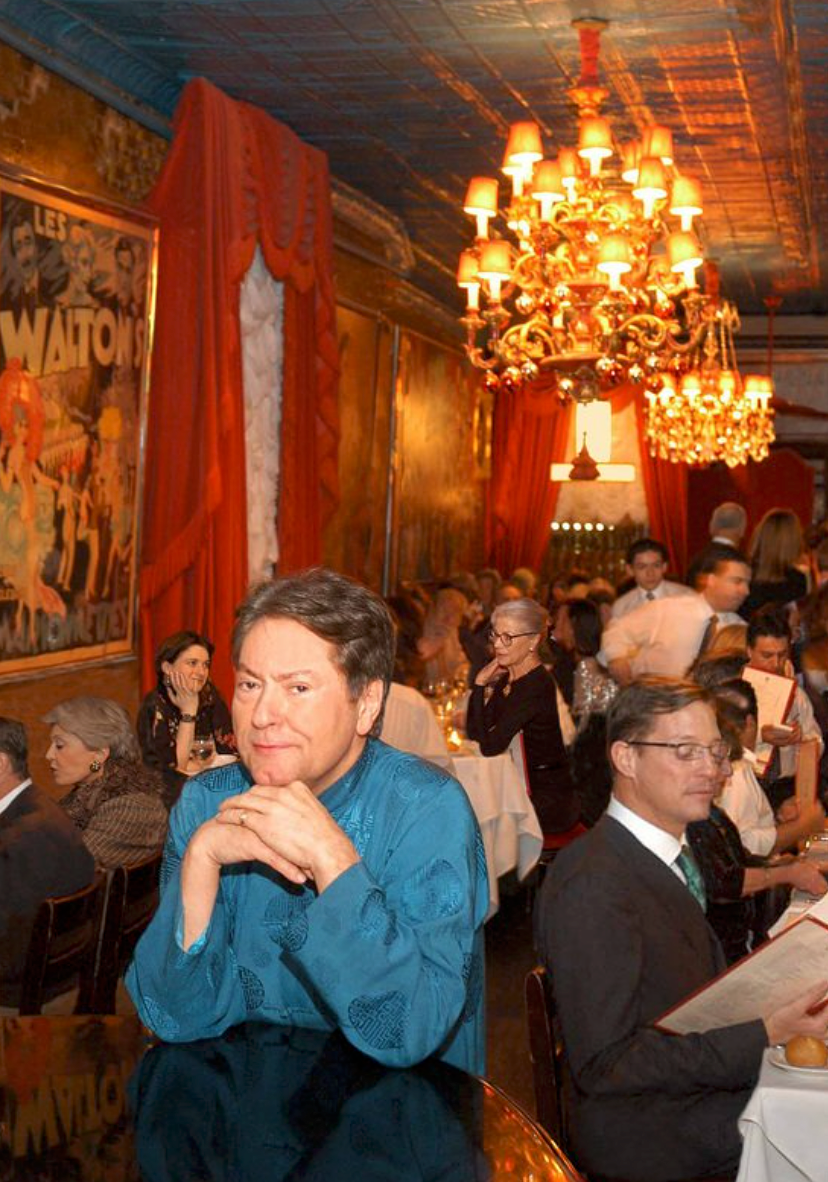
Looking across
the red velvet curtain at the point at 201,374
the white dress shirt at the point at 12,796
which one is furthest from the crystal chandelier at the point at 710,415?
the white dress shirt at the point at 12,796

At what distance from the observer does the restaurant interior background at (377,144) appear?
6824 millimetres

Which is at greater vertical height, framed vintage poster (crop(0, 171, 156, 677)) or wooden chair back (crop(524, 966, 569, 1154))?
framed vintage poster (crop(0, 171, 156, 677))

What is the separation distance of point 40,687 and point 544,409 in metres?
11.4

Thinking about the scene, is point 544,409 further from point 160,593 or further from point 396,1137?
point 396,1137

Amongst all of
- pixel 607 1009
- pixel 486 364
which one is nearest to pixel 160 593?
pixel 486 364

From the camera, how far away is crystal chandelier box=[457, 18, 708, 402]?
7508 millimetres

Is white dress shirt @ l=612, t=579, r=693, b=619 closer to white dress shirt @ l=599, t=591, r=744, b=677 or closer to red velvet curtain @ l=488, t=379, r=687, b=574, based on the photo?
white dress shirt @ l=599, t=591, r=744, b=677

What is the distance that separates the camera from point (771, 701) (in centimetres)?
662

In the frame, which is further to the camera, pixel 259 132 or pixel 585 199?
pixel 259 132

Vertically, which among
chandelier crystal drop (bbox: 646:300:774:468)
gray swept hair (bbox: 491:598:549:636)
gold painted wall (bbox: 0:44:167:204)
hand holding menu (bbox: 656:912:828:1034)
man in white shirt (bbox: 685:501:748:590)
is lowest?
hand holding menu (bbox: 656:912:828:1034)

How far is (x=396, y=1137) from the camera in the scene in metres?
1.83

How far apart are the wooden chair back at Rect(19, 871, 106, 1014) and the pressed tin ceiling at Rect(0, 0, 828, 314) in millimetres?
3660

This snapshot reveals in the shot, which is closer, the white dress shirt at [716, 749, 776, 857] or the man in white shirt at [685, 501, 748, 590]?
the white dress shirt at [716, 749, 776, 857]

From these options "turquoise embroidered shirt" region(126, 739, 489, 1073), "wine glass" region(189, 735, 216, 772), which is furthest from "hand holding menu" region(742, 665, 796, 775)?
"turquoise embroidered shirt" region(126, 739, 489, 1073)
